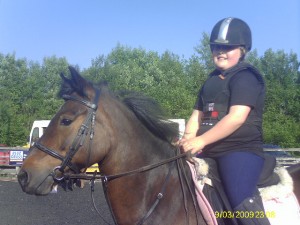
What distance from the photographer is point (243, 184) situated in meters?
3.58

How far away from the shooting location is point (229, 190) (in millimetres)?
3607

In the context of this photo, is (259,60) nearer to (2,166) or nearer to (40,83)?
(40,83)

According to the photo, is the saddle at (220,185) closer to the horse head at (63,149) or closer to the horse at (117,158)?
the horse at (117,158)

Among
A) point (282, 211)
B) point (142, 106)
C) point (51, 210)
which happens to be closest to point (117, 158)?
point (142, 106)

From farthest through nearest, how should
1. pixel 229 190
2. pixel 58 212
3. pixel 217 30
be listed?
pixel 58 212 < pixel 217 30 < pixel 229 190

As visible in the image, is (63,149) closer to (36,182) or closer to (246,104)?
(36,182)

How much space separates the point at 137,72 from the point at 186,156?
54.1 metres

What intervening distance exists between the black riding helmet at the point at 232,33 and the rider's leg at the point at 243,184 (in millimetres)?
997

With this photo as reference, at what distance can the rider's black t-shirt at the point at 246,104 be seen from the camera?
364 cm

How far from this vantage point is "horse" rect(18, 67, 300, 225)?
3.65m

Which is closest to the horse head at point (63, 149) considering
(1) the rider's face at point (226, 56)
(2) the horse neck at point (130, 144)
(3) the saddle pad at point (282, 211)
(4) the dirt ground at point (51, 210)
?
(2) the horse neck at point (130, 144)

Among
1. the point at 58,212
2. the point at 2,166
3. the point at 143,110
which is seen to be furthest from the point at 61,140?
the point at 2,166

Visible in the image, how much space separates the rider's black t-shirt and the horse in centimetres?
36

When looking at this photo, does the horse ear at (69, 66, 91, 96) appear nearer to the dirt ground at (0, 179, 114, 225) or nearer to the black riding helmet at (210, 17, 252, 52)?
the black riding helmet at (210, 17, 252, 52)
